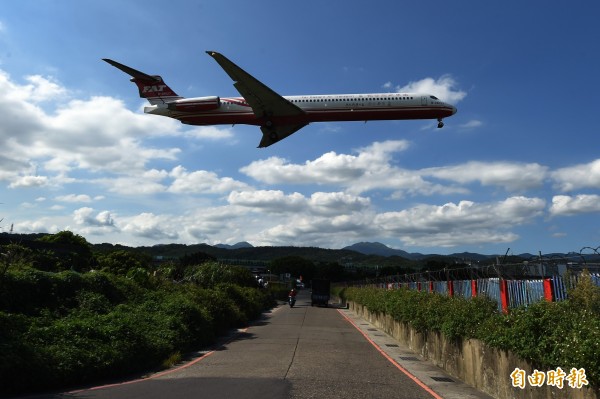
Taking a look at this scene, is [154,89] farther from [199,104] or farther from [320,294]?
[320,294]

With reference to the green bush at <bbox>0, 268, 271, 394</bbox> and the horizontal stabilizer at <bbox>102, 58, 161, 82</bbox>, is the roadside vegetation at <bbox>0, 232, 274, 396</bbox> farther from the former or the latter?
the horizontal stabilizer at <bbox>102, 58, 161, 82</bbox>

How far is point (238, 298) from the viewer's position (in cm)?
3003

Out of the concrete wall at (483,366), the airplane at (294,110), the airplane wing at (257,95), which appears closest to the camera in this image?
the concrete wall at (483,366)

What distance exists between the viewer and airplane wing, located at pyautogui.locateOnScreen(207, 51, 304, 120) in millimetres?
23594

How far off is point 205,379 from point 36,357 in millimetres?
3619

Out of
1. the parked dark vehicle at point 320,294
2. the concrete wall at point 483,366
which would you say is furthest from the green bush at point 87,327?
the parked dark vehicle at point 320,294

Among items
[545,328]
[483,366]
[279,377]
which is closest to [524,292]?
[483,366]

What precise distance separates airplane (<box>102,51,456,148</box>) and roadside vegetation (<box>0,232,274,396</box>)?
9.68 metres

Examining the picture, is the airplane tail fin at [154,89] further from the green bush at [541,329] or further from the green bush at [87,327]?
the green bush at [541,329]

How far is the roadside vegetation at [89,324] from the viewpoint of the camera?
10297 mm

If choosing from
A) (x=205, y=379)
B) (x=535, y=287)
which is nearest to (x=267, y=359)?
(x=205, y=379)

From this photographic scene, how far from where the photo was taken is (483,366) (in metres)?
10.7

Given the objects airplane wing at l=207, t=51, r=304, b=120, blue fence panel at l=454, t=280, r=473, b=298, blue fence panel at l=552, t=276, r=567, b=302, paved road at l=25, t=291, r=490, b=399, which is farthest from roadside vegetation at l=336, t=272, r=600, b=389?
airplane wing at l=207, t=51, r=304, b=120

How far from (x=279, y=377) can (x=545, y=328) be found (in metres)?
6.08
